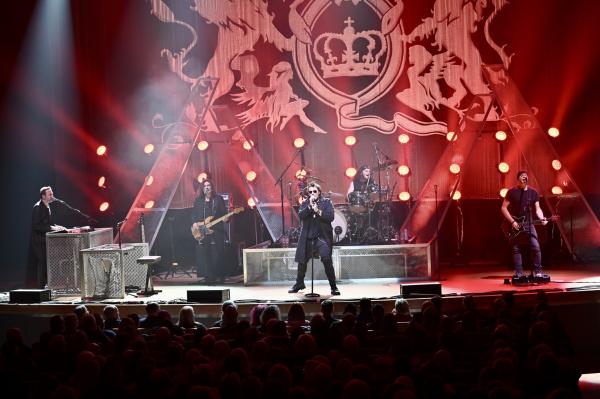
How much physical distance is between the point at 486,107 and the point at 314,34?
335cm

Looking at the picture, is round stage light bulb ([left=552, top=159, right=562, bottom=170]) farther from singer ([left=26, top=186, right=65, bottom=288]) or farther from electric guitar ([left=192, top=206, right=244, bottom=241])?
singer ([left=26, top=186, right=65, bottom=288])

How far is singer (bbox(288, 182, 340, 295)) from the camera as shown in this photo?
12.0 metres

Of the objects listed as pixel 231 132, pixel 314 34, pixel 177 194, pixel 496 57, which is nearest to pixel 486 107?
pixel 496 57

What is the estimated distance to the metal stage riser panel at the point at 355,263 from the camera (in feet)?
43.9

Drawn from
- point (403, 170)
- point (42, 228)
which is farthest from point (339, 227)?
point (42, 228)

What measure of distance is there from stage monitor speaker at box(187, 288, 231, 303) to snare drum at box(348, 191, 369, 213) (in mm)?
3491

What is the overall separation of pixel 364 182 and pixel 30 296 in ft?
18.7

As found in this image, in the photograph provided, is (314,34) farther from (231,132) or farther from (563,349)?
(563,349)

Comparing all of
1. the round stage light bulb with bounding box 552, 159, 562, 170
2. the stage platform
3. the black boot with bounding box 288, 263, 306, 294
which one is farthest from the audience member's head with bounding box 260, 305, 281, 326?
the round stage light bulb with bounding box 552, 159, 562, 170

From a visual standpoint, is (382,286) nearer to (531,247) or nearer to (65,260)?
(531,247)

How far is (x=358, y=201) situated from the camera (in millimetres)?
14211

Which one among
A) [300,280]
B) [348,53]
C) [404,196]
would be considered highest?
[348,53]

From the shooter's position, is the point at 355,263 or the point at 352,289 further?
the point at 355,263

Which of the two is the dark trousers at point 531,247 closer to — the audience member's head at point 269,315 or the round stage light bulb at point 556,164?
the round stage light bulb at point 556,164
